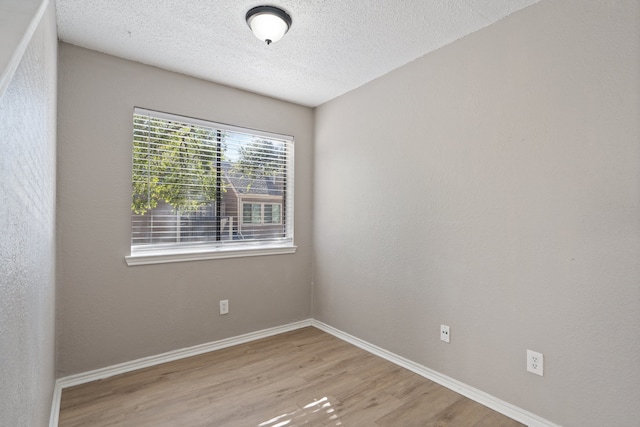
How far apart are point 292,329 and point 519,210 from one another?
95.0 inches

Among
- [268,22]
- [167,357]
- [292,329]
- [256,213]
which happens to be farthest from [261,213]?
[268,22]

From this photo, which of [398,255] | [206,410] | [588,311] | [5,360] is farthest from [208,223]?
[588,311]

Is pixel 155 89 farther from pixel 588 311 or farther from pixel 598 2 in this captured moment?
pixel 588 311

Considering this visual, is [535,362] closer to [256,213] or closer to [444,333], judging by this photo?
[444,333]

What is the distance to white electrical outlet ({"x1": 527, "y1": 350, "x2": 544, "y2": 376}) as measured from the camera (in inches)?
71.8

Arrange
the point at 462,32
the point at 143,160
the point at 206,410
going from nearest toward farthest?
the point at 206,410
the point at 462,32
the point at 143,160

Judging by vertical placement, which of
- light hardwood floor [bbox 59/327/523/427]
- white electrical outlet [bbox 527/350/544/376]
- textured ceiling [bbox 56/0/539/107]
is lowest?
light hardwood floor [bbox 59/327/523/427]

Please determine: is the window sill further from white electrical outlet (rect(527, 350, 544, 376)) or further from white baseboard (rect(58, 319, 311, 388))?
white electrical outlet (rect(527, 350, 544, 376))

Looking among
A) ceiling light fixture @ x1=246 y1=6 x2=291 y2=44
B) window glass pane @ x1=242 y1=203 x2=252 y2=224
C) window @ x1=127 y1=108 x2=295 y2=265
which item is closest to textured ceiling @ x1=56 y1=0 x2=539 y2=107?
ceiling light fixture @ x1=246 y1=6 x2=291 y2=44

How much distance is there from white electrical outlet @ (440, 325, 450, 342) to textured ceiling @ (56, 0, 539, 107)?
6.68 ft

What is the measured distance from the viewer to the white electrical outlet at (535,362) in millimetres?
1824

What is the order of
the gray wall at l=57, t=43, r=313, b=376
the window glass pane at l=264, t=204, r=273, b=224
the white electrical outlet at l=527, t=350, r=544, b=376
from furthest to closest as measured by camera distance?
the window glass pane at l=264, t=204, r=273, b=224 → the gray wall at l=57, t=43, r=313, b=376 → the white electrical outlet at l=527, t=350, r=544, b=376

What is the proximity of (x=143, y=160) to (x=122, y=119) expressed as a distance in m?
0.34

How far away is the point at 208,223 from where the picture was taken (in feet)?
9.76
